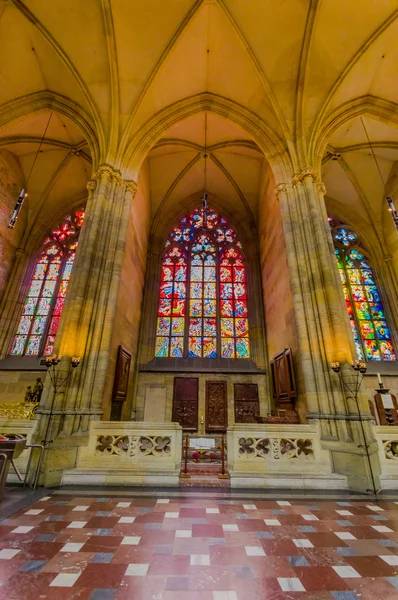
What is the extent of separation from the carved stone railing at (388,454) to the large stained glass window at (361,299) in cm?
612

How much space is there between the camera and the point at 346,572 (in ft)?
7.95

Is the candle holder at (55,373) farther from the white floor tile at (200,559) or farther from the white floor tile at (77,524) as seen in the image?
the white floor tile at (200,559)

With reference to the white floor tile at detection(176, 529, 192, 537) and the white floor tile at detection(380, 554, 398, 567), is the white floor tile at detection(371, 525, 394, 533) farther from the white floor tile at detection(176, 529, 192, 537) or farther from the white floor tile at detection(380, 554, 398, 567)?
the white floor tile at detection(176, 529, 192, 537)

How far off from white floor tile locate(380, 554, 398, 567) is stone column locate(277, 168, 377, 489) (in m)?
3.03

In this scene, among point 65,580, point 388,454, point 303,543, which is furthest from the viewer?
point 388,454

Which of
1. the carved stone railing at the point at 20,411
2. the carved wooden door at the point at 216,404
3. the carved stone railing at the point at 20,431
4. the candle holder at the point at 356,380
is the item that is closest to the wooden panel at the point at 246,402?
the carved wooden door at the point at 216,404

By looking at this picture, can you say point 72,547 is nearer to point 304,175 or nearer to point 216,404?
point 216,404

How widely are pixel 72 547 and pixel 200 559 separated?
1342 mm

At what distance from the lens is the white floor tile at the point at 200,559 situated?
2.55 meters

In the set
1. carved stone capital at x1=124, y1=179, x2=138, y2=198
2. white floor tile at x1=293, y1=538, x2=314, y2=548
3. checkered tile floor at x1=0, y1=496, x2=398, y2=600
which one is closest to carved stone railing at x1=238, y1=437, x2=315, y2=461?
checkered tile floor at x1=0, y1=496, x2=398, y2=600

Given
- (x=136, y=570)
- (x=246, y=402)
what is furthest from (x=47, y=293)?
(x=136, y=570)

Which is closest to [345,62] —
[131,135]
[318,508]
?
[131,135]

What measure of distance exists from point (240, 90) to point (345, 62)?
3691 millimetres

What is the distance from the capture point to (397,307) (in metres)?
12.2
